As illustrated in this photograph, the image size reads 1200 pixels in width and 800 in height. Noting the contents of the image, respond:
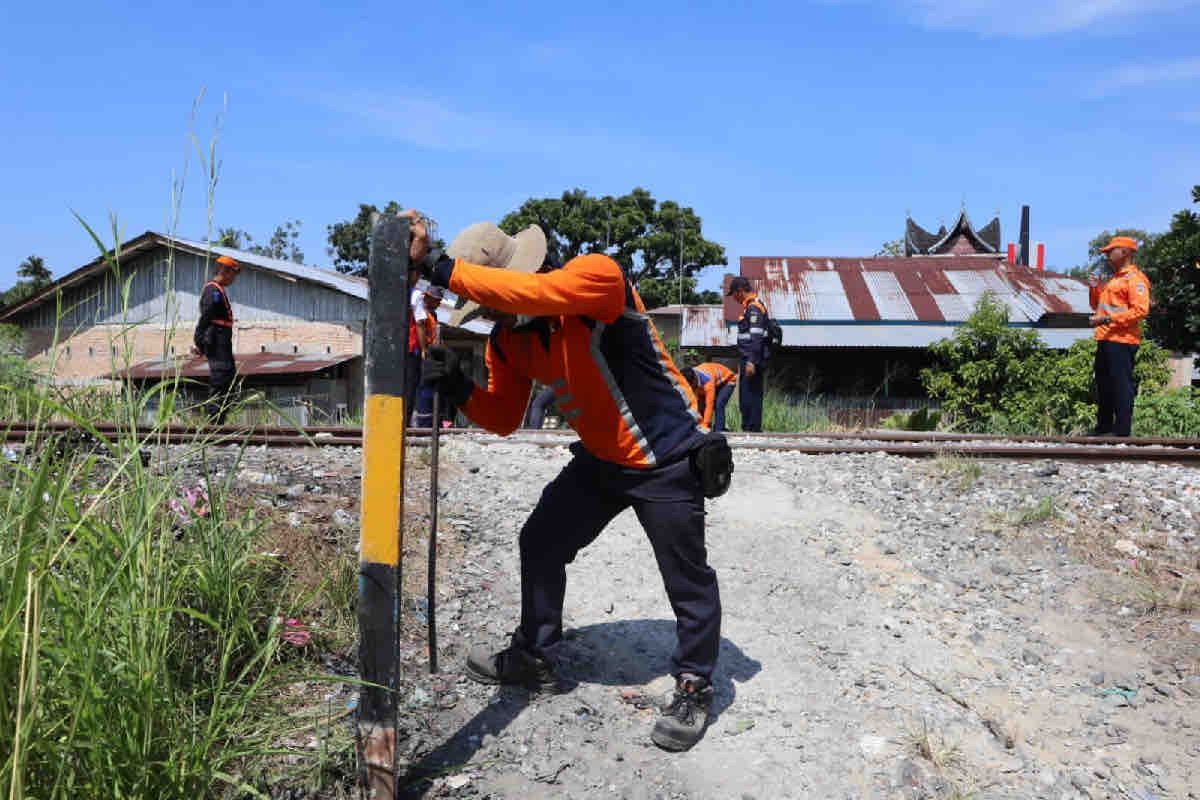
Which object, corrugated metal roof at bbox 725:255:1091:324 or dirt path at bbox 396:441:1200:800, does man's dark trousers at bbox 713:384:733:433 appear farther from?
corrugated metal roof at bbox 725:255:1091:324

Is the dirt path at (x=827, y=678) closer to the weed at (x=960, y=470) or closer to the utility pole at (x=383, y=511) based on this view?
the utility pole at (x=383, y=511)

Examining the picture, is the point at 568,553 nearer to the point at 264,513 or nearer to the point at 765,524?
the point at 264,513

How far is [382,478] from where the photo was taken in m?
2.73

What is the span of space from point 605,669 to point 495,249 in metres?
1.86

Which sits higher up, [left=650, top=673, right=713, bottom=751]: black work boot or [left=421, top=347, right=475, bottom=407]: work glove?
[left=421, top=347, right=475, bottom=407]: work glove

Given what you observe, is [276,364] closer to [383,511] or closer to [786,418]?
[786,418]

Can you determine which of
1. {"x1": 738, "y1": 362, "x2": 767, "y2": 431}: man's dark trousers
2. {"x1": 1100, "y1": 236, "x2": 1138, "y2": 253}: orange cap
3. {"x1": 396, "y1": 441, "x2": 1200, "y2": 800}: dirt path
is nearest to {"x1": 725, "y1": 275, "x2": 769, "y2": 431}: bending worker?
{"x1": 738, "y1": 362, "x2": 767, "y2": 431}: man's dark trousers

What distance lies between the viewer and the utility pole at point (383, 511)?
108 inches

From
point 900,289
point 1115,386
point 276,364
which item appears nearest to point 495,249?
point 1115,386

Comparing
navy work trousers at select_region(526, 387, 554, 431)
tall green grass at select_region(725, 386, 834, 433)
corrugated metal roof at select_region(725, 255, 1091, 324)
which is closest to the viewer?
navy work trousers at select_region(526, 387, 554, 431)

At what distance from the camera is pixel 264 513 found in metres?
4.42

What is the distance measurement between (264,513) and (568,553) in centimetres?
174

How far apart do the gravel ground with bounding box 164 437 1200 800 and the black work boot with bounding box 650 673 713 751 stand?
0.05 m

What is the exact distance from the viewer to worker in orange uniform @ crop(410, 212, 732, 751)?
326 cm
